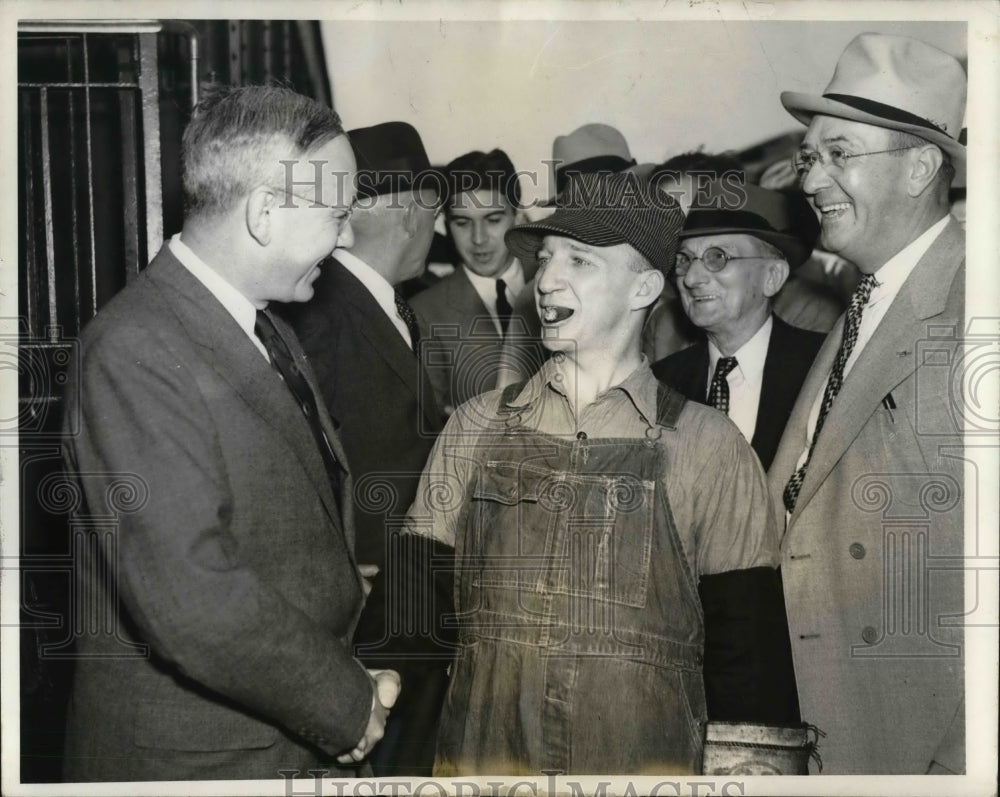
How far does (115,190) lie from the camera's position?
3166mm

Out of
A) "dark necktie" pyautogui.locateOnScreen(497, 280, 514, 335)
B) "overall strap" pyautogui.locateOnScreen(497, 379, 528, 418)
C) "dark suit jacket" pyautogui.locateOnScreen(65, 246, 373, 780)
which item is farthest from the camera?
"dark necktie" pyautogui.locateOnScreen(497, 280, 514, 335)

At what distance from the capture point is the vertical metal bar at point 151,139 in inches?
123

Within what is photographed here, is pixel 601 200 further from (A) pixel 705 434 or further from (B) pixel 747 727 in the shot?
(B) pixel 747 727

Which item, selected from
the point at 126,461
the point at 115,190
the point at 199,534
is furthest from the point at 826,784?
the point at 115,190

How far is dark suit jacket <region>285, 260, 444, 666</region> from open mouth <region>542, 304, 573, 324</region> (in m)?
0.42

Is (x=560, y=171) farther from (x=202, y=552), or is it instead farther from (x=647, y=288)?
(x=202, y=552)

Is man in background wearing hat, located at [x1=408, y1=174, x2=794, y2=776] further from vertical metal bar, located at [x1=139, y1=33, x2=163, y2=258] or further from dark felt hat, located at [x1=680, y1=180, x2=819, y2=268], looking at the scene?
vertical metal bar, located at [x1=139, y1=33, x2=163, y2=258]

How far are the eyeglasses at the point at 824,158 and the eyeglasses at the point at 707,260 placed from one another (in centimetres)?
33

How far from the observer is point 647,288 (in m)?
3.02

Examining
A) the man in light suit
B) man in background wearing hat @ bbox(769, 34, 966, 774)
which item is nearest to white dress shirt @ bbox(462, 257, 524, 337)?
the man in light suit

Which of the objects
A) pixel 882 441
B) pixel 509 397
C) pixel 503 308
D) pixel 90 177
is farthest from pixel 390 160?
pixel 882 441

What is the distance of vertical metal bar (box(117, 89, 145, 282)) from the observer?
10.3 ft

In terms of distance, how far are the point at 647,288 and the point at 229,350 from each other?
3.88 ft

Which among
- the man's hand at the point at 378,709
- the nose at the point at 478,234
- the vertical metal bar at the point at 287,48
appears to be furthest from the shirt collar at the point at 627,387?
the vertical metal bar at the point at 287,48
